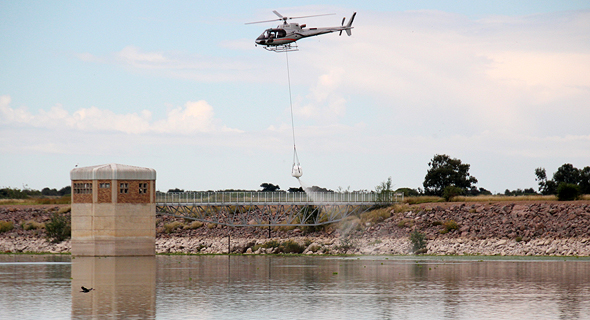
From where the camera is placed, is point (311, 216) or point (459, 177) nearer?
point (311, 216)

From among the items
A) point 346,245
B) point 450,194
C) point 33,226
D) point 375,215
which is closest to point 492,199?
point 450,194

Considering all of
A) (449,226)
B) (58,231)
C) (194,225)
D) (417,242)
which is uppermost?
(449,226)

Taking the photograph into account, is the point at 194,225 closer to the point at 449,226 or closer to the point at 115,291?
the point at 449,226

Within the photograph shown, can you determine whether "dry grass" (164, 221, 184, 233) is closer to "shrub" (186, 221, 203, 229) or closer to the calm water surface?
"shrub" (186, 221, 203, 229)

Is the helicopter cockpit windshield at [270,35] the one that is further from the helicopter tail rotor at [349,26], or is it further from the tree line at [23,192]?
the tree line at [23,192]

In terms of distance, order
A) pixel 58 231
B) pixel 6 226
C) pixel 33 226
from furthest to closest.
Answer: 1. pixel 6 226
2. pixel 33 226
3. pixel 58 231

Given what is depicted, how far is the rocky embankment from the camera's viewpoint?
7275 cm

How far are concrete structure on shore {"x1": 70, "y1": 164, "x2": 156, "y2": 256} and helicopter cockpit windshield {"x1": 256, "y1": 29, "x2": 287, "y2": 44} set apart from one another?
18.8 metres

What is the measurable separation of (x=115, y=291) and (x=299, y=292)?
879 centimetres

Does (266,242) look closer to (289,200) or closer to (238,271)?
(289,200)

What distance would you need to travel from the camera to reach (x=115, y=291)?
35375mm

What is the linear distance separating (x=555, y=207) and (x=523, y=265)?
Answer: 25002 millimetres

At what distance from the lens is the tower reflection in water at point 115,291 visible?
2727 cm

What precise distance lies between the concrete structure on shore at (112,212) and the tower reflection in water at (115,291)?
1611 cm
